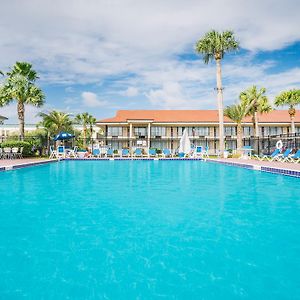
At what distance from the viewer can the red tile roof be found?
40594 millimetres

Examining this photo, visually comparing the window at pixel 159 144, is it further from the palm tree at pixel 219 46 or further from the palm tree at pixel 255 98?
the palm tree at pixel 219 46

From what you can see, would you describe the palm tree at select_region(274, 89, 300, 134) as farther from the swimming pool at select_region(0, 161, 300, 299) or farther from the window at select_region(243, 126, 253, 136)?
the swimming pool at select_region(0, 161, 300, 299)

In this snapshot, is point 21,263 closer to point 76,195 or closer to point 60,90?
point 76,195

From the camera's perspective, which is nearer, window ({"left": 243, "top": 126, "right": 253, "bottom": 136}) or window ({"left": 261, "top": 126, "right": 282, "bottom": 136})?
window ({"left": 261, "top": 126, "right": 282, "bottom": 136})

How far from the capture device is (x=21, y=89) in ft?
84.9

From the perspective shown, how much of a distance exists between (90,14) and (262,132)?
35.2 meters

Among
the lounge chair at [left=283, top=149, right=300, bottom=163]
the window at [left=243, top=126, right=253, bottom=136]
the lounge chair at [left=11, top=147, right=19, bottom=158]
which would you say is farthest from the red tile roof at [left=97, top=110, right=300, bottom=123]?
the lounge chair at [left=283, top=149, right=300, bottom=163]

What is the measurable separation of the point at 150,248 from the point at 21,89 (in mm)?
25844

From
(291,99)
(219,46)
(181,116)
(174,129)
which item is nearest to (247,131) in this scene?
(291,99)

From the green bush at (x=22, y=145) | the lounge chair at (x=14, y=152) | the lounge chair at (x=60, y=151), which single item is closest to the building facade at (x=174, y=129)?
the lounge chair at (x=60, y=151)

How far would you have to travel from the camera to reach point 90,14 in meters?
13.2

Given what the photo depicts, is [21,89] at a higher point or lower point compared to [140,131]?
higher

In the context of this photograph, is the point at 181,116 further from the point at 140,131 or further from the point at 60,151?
the point at 60,151

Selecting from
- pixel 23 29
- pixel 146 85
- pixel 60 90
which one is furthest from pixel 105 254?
pixel 60 90
